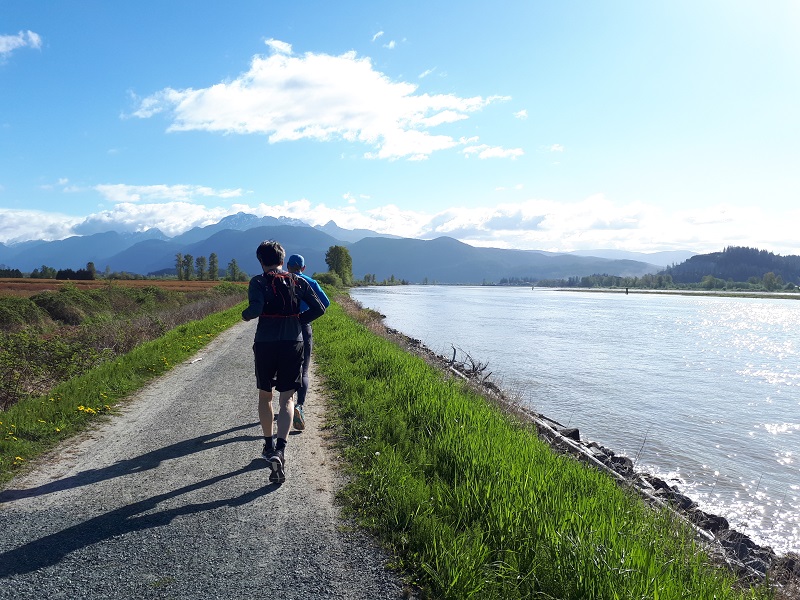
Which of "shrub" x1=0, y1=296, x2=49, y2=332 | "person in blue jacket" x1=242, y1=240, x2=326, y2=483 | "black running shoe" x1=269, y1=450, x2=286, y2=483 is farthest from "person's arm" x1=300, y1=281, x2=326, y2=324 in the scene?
"shrub" x1=0, y1=296, x2=49, y2=332

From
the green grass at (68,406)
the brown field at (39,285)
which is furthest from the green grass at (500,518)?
the brown field at (39,285)

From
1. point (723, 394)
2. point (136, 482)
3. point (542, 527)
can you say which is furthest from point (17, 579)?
point (723, 394)

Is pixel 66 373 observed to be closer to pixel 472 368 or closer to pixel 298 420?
pixel 298 420

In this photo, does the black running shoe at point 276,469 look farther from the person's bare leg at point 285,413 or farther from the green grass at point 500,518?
the green grass at point 500,518

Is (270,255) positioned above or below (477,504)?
above

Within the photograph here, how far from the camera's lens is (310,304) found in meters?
5.89

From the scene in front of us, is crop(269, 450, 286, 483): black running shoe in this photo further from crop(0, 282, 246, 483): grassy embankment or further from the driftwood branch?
the driftwood branch

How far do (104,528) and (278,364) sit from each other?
2.17 meters

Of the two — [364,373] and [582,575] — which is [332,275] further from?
[582,575]

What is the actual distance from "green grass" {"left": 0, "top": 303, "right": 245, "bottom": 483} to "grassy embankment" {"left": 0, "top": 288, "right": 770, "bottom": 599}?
0.02 metres

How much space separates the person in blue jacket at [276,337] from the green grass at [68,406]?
282cm

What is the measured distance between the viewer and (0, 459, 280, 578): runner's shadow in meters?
3.66

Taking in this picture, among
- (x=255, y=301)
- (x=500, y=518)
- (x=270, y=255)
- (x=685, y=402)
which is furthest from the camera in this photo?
(x=685, y=402)

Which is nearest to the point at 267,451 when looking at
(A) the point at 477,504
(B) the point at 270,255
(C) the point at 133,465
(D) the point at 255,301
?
(C) the point at 133,465
